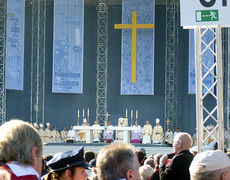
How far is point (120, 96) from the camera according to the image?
78.5 ft

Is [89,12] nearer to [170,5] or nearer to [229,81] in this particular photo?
[170,5]

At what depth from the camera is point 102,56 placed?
80.2 feet

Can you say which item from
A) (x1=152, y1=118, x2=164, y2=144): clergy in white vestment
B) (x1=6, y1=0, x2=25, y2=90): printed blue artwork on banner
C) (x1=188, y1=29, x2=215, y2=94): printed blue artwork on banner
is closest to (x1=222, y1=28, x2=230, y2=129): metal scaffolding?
(x1=188, y1=29, x2=215, y2=94): printed blue artwork on banner

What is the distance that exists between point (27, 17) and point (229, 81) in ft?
30.5

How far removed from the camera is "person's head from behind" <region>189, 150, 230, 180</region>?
228 centimetres

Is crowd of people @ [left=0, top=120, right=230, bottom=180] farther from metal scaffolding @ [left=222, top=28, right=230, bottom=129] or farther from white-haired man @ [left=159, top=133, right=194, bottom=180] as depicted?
metal scaffolding @ [left=222, top=28, right=230, bottom=129]

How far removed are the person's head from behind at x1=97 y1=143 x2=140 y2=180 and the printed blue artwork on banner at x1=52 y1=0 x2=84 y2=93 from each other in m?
19.9

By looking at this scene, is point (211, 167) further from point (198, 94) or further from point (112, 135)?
point (112, 135)

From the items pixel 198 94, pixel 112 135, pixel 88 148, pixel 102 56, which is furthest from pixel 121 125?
pixel 198 94

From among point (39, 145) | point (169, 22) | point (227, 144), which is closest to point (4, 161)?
point (39, 145)

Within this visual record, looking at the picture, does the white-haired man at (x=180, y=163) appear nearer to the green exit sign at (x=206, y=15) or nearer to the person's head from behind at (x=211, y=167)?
the person's head from behind at (x=211, y=167)

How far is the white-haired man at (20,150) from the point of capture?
2312 millimetres

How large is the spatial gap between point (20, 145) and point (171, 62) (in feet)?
67.3

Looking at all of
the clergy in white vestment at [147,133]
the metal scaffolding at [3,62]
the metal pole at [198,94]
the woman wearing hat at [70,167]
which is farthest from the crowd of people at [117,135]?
the woman wearing hat at [70,167]
